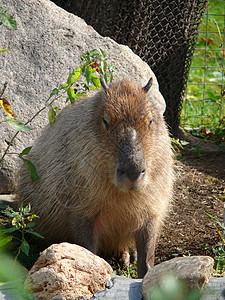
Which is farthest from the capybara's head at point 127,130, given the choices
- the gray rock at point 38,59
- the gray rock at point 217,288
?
the gray rock at point 38,59

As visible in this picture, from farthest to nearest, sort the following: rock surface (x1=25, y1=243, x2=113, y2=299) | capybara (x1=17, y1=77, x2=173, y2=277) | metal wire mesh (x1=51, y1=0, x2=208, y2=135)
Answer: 1. metal wire mesh (x1=51, y1=0, x2=208, y2=135)
2. capybara (x1=17, y1=77, x2=173, y2=277)
3. rock surface (x1=25, y1=243, x2=113, y2=299)

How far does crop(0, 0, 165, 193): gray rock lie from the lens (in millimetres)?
3762

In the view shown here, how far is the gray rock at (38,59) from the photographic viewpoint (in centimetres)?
376

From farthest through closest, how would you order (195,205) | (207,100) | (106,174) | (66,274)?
(207,100)
(195,205)
(106,174)
(66,274)

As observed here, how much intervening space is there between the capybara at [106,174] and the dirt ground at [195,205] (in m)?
0.42

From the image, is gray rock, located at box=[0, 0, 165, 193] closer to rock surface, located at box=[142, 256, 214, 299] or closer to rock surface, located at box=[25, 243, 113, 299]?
rock surface, located at box=[25, 243, 113, 299]

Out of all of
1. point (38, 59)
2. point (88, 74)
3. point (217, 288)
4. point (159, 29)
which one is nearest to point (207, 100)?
point (159, 29)

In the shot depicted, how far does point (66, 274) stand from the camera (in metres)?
2.05

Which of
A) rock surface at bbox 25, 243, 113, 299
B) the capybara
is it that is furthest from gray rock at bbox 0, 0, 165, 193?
rock surface at bbox 25, 243, 113, 299

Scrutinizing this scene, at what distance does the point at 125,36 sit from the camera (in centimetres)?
512

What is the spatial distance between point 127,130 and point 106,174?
0.36 meters

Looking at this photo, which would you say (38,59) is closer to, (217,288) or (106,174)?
(106,174)

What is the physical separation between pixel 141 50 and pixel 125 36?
0.26 m

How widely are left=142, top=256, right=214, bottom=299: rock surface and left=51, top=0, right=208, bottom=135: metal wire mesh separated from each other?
358 cm
